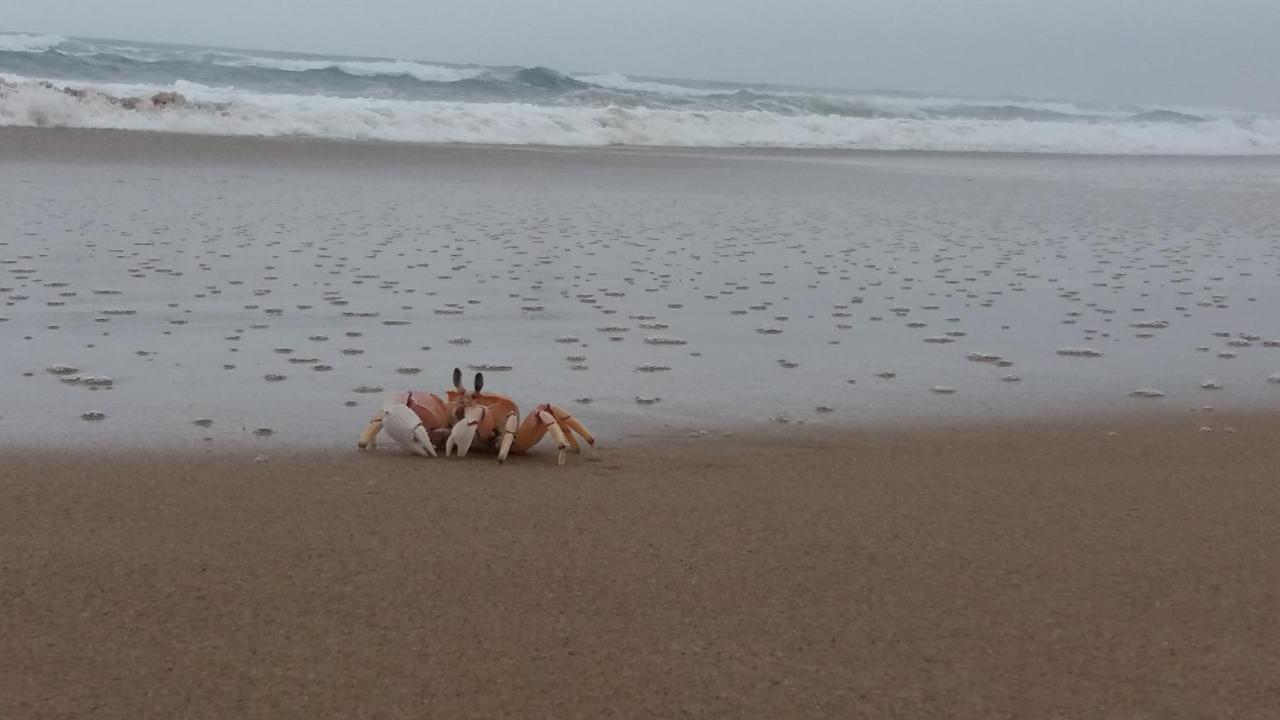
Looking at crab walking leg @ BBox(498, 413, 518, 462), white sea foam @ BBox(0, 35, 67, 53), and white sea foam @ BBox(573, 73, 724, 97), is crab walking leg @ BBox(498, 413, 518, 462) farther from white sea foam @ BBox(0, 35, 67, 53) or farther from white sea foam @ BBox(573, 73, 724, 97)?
white sea foam @ BBox(573, 73, 724, 97)

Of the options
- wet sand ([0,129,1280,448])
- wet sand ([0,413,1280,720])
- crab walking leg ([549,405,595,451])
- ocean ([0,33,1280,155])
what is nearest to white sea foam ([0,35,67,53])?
ocean ([0,33,1280,155])

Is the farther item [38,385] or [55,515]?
[38,385]

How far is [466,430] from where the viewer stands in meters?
4.80

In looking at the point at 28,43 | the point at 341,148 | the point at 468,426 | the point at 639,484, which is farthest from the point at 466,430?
the point at 28,43

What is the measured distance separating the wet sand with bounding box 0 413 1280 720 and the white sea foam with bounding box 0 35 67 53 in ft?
128

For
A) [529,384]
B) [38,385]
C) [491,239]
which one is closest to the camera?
[38,385]

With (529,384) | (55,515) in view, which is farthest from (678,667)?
(529,384)

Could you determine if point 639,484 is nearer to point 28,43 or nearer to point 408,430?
point 408,430

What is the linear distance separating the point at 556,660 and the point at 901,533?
1.44 m

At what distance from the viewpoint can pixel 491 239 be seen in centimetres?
1079

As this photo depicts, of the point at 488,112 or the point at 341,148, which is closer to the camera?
the point at 341,148

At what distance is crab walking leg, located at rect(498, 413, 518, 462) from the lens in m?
4.75

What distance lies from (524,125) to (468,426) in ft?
76.3

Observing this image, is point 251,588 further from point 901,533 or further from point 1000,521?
point 1000,521
